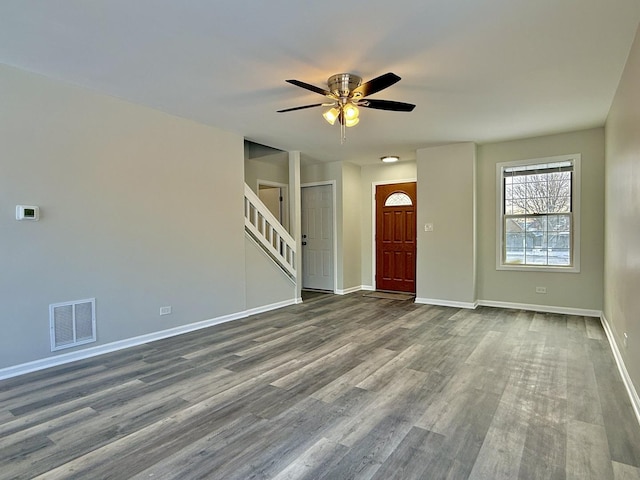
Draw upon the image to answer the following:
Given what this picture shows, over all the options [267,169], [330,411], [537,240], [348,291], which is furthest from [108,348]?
[537,240]

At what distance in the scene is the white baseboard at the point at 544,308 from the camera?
501cm

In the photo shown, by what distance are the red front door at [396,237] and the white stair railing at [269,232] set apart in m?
2.09

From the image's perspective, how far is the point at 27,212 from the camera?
10.1ft

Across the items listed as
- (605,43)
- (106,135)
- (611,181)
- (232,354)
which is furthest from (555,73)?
(106,135)

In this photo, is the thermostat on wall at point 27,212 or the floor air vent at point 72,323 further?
the floor air vent at point 72,323

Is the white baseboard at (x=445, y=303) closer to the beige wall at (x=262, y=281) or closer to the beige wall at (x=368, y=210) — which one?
the beige wall at (x=368, y=210)

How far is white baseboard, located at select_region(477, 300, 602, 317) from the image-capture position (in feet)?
16.4

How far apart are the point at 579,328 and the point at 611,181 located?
1799 millimetres

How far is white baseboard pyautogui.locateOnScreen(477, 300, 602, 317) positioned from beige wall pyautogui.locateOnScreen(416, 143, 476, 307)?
1.21 feet

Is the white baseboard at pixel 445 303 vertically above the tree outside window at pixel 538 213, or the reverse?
the tree outside window at pixel 538 213

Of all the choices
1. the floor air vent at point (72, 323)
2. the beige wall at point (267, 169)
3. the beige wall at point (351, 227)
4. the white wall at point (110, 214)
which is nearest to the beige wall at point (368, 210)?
the beige wall at point (351, 227)

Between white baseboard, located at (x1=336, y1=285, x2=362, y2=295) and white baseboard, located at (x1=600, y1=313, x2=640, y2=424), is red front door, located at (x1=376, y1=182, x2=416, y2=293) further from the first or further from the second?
white baseboard, located at (x1=600, y1=313, x2=640, y2=424)

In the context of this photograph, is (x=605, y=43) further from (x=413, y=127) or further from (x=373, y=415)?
(x=373, y=415)

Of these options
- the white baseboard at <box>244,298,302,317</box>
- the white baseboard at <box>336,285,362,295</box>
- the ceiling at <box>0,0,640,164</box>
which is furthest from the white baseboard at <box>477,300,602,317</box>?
the white baseboard at <box>244,298,302,317</box>
